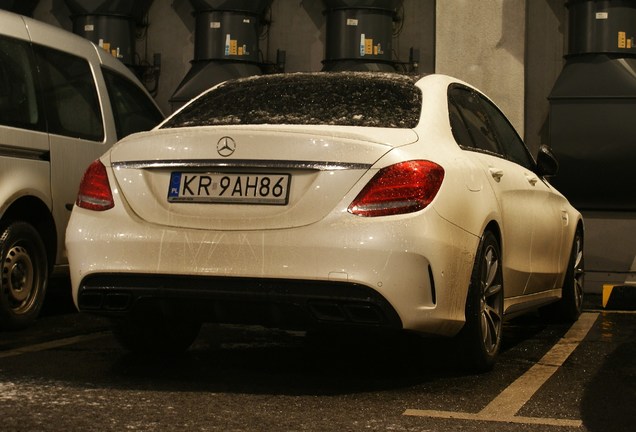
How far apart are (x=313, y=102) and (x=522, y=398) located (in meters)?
1.58

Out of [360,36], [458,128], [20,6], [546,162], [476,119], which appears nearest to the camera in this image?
[458,128]

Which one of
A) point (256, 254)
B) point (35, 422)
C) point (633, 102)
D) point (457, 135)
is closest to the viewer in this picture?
point (35, 422)

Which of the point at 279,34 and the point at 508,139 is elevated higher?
the point at 279,34

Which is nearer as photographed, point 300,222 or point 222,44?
point 300,222

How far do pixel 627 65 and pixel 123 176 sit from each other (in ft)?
24.1

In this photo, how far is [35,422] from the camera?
4.09 m

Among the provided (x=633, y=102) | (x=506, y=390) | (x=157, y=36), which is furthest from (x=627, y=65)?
(x=506, y=390)

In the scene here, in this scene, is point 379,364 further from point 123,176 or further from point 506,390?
→ point 123,176

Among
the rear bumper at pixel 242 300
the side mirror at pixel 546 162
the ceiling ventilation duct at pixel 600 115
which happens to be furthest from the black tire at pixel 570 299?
the ceiling ventilation duct at pixel 600 115

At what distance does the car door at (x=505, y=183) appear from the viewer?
18.4 feet

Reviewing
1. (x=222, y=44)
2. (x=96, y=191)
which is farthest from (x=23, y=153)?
(x=222, y=44)

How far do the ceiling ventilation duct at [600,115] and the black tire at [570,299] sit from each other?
11.1 ft

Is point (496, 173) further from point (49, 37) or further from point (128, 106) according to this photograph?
point (128, 106)

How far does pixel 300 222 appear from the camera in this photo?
15.3ft
